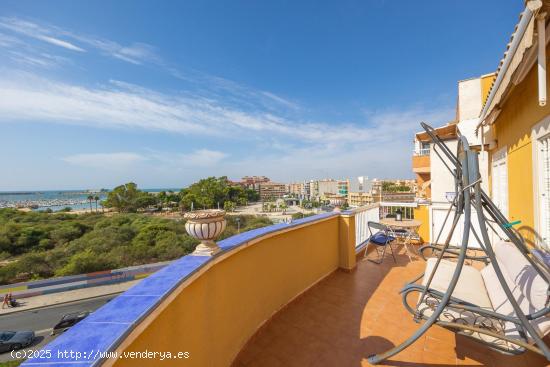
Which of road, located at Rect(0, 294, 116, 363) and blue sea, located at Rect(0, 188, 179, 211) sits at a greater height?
blue sea, located at Rect(0, 188, 179, 211)

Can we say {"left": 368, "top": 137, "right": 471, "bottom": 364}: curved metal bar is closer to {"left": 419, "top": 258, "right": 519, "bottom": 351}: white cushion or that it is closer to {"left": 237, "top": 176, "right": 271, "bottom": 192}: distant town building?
{"left": 419, "top": 258, "right": 519, "bottom": 351}: white cushion

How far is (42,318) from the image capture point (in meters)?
13.2

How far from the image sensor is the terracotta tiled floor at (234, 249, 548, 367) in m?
1.92

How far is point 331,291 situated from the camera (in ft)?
10.5

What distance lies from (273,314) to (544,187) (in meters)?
3.28

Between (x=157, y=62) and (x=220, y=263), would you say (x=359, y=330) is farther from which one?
(x=157, y=62)

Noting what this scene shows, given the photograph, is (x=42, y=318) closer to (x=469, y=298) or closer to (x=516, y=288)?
(x=469, y=298)

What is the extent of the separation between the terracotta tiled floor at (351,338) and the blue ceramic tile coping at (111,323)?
4.16ft

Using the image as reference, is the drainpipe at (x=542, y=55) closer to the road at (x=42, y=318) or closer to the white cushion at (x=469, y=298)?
the white cushion at (x=469, y=298)

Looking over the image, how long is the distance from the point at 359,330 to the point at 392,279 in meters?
1.57

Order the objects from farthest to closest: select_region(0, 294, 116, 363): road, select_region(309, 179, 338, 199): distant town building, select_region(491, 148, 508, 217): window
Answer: select_region(309, 179, 338, 199): distant town building → select_region(0, 294, 116, 363): road → select_region(491, 148, 508, 217): window

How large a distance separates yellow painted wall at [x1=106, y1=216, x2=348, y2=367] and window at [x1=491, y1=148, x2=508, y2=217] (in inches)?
129

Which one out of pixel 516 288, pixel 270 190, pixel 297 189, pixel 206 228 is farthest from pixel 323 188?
pixel 206 228

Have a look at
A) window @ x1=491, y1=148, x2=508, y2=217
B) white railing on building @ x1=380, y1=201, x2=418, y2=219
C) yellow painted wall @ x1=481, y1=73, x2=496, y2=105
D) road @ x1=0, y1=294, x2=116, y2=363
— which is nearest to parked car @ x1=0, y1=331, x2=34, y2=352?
road @ x1=0, y1=294, x2=116, y2=363
